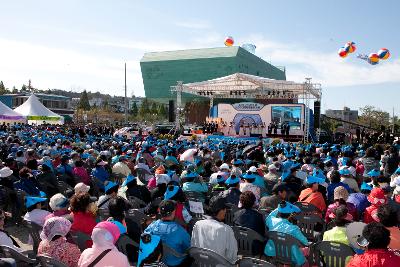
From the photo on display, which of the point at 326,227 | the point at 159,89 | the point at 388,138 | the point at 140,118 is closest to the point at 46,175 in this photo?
the point at 326,227

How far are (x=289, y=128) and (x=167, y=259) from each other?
2584 centimetres

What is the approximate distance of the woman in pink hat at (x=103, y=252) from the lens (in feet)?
11.2

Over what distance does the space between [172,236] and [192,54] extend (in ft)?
A: 280

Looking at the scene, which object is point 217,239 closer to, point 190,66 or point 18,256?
point 18,256

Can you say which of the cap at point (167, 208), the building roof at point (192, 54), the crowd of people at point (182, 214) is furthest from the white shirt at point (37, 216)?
the building roof at point (192, 54)

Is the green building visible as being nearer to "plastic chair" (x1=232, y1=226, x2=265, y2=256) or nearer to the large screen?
the large screen

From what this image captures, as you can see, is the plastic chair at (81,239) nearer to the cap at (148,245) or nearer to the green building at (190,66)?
the cap at (148,245)

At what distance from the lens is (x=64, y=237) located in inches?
160

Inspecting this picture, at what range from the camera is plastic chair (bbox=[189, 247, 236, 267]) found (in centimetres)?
352

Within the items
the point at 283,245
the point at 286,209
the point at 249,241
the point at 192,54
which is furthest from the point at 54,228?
the point at 192,54

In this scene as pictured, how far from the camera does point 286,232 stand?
4.55 metres

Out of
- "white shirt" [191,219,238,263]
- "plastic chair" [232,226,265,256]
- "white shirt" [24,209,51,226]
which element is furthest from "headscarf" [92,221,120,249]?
"white shirt" [24,209,51,226]

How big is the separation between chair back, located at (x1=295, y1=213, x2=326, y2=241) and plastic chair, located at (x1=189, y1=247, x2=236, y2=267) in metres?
2.31

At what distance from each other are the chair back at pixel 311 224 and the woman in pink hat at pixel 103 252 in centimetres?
306
